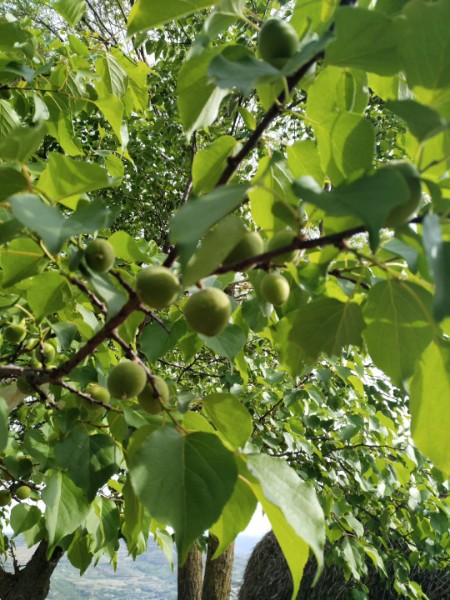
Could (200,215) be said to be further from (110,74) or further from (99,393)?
(110,74)

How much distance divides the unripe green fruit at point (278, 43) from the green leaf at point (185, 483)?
501 mm

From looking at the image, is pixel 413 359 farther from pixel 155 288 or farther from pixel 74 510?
pixel 74 510

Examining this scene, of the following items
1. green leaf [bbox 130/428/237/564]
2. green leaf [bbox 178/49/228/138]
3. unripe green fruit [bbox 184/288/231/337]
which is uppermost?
green leaf [bbox 178/49/228/138]

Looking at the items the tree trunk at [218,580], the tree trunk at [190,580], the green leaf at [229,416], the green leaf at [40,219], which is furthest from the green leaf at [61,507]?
the tree trunk at [190,580]

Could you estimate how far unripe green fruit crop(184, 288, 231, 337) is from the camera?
0.71 meters

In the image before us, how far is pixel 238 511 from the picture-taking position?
751 millimetres

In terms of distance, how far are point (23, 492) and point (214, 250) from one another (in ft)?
5.56

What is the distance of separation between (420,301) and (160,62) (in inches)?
204

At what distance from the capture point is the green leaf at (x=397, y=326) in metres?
0.70

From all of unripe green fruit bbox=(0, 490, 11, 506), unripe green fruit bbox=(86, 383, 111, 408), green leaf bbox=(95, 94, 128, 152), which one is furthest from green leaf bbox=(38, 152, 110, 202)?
unripe green fruit bbox=(0, 490, 11, 506)

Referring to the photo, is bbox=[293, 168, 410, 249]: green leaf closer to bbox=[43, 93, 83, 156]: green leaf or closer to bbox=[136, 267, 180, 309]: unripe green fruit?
bbox=[136, 267, 180, 309]: unripe green fruit

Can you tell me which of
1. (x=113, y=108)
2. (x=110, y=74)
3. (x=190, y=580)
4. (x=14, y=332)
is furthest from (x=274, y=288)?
(x=190, y=580)

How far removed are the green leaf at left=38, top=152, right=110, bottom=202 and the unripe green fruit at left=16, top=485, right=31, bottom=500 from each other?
1.47 m

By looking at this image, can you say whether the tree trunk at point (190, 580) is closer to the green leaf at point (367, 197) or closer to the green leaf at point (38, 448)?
the green leaf at point (38, 448)
